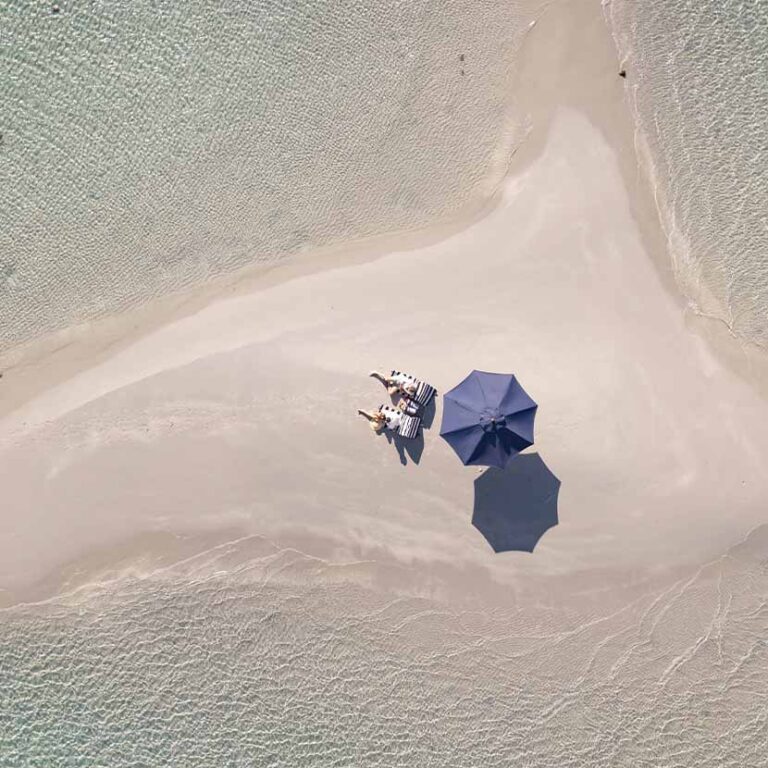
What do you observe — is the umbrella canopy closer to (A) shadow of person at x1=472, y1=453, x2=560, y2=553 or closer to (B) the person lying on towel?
(B) the person lying on towel

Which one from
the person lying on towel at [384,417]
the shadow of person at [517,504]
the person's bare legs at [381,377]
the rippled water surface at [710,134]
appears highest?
the rippled water surface at [710,134]

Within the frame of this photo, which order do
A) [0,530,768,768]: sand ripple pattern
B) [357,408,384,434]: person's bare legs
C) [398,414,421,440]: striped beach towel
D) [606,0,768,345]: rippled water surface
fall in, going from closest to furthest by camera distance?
1. [398,414,421,440]: striped beach towel
2. [357,408,384,434]: person's bare legs
3. [0,530,768,768]: sand ripple pattern
4. [606,0,768,345]: rippled water surface

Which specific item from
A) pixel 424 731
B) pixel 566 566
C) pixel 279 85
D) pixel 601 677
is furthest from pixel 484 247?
pixel 424 731

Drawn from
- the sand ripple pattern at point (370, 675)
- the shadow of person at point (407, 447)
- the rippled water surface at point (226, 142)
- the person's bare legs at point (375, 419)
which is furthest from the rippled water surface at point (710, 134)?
the person's bare legs at point (375, 419)

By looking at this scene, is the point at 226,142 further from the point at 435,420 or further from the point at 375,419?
the point at 435,420

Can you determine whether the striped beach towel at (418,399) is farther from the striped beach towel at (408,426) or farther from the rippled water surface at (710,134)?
the rippled water surface at (710,134)

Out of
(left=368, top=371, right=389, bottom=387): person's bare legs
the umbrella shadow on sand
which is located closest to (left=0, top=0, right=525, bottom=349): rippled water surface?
(left=368, top=371, right=389, bottom=387): person's bare legs
